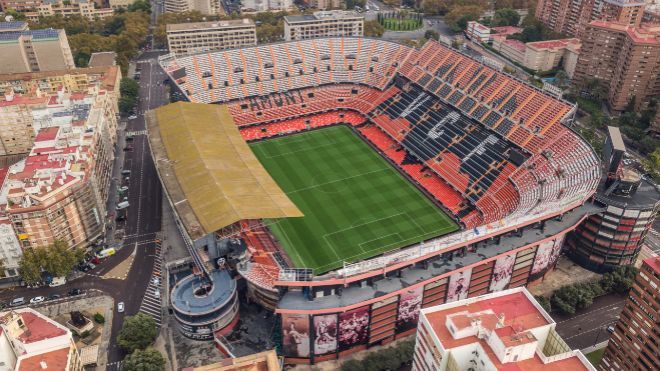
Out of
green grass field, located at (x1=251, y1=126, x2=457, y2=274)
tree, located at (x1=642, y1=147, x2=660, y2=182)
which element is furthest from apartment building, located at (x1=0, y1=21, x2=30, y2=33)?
tree, located at (x1=642, y1=147, x2=660, y2=182)


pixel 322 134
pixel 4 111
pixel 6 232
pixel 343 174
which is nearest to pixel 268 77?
pixel 322 134

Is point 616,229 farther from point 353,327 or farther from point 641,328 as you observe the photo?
point 353,327

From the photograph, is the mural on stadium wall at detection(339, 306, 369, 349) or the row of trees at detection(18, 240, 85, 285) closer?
the mural on stadium wall at detection(339, 306, 369, 349)

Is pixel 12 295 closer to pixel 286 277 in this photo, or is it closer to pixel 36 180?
pixel 36 180

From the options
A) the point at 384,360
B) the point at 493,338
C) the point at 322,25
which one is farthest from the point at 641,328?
the point at 322,25

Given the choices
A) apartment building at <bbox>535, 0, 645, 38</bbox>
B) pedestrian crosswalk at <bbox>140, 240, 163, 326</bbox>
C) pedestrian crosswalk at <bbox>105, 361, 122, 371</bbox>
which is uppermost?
apartment building at <bbox>535, 0, 645, 38</bbox>

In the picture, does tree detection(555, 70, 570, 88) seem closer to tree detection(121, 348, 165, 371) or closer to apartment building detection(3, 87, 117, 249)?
apartment building detection(3, 87, 117, 249)

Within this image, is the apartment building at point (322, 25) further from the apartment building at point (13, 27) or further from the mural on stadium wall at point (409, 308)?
the mural on stadium wall at point (409, 308)
